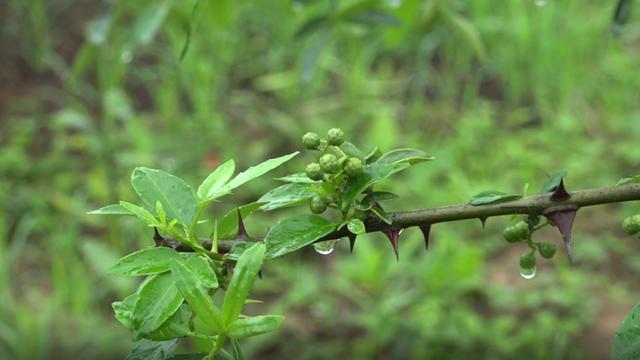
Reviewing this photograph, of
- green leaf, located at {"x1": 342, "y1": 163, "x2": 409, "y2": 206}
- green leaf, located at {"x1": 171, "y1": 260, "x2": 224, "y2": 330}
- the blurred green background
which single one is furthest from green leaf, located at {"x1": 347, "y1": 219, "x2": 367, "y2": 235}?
the blurred green background

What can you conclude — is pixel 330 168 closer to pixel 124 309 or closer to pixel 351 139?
pixel 124 309

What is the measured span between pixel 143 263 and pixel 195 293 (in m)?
0.06

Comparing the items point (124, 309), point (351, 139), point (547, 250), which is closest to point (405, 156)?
point (547, 250)

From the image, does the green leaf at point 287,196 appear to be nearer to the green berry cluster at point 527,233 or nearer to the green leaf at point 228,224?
the green leaf at point 228,224

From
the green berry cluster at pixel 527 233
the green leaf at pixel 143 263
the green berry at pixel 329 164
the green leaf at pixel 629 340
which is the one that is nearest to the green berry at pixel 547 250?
the green berry cluster at pixel 527 233

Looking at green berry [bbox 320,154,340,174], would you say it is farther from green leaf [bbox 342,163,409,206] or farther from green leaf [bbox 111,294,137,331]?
green leaf [bbox 111,294,137,331]

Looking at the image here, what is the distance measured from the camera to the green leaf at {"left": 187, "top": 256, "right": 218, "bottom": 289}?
580 millimetres

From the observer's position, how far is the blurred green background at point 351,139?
2.13 m

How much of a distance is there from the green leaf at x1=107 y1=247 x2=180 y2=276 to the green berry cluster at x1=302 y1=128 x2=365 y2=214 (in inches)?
4.7

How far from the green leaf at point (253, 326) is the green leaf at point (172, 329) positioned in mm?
38

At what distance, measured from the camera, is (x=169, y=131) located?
318cm

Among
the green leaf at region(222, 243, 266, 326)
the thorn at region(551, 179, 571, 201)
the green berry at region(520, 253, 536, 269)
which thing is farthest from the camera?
the green berry at region(520, 253, 536, 269)

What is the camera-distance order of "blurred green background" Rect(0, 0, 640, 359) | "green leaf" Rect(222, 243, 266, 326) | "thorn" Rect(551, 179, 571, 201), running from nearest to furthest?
"green leaf" Rect(222, 243, 266, 326) → "thorn" Rect(551, 179, 571, 201) → "blurred green background" Rect(0, 0, 640, 359)

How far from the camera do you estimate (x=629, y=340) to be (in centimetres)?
61
